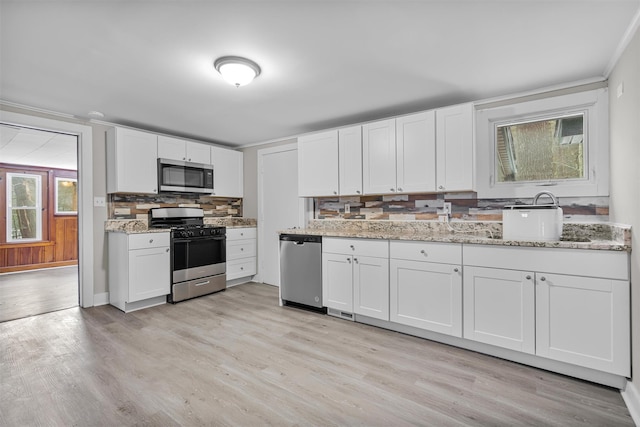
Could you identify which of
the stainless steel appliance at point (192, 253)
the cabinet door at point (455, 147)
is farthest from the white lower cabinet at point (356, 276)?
the stainless steel appliance at point (192, 253)

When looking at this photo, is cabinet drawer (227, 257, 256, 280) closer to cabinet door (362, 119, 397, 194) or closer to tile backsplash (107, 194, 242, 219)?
tile backsplash (107, 194, 242, 219)

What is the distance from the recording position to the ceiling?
1715 millimetres

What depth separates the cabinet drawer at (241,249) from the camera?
4.56m

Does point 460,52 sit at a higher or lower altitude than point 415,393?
higher

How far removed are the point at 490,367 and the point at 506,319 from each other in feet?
1.18

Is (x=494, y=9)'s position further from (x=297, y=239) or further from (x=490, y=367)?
(x=297, y=239)

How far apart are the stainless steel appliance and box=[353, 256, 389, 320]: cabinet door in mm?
2107

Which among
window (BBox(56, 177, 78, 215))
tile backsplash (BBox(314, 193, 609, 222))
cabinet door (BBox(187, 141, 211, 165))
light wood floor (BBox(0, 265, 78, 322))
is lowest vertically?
light wood floor (BBox(0, 265, 78, 322))

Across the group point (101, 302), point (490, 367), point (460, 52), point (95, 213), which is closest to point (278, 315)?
point (490, 367)

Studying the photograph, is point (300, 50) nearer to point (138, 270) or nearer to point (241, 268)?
point (138, 270)

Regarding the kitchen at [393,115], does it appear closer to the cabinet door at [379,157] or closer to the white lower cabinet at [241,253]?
the cabinet door at [379,157]

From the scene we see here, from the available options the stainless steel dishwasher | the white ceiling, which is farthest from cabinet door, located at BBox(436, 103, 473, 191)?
the white ceiling

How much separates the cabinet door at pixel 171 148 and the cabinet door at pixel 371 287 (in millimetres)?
2794

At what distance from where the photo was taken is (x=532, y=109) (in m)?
2.81
